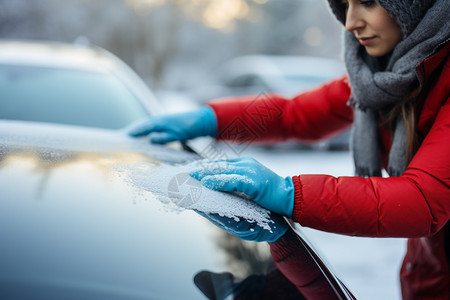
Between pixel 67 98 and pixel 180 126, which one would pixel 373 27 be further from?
pixel 67 98

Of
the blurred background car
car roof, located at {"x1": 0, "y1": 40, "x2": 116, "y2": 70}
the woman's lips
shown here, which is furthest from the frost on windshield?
the blurred background car

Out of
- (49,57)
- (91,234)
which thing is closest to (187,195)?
(91,234)

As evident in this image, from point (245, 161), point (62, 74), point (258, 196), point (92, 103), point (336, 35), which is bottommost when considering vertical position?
point (258, 196)

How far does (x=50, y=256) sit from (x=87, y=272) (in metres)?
0.09

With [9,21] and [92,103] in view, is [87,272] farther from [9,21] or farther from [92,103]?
[9,21]

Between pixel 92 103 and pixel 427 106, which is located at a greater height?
pixel 92 103

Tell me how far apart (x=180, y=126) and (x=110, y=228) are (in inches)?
42.5

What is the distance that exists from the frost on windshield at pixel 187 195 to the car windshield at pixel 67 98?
106 centimetres

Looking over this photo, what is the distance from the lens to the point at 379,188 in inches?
46.0

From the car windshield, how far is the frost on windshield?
1.06m

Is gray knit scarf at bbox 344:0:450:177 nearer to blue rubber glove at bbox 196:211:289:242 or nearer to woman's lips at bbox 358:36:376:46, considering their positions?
woman's lips at bbox 358:36:376:46

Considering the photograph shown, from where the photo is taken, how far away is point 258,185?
1.20m

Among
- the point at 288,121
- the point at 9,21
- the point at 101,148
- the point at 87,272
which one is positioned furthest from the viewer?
the point at 9,21

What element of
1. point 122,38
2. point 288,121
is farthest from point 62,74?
Answer: point 122,38
